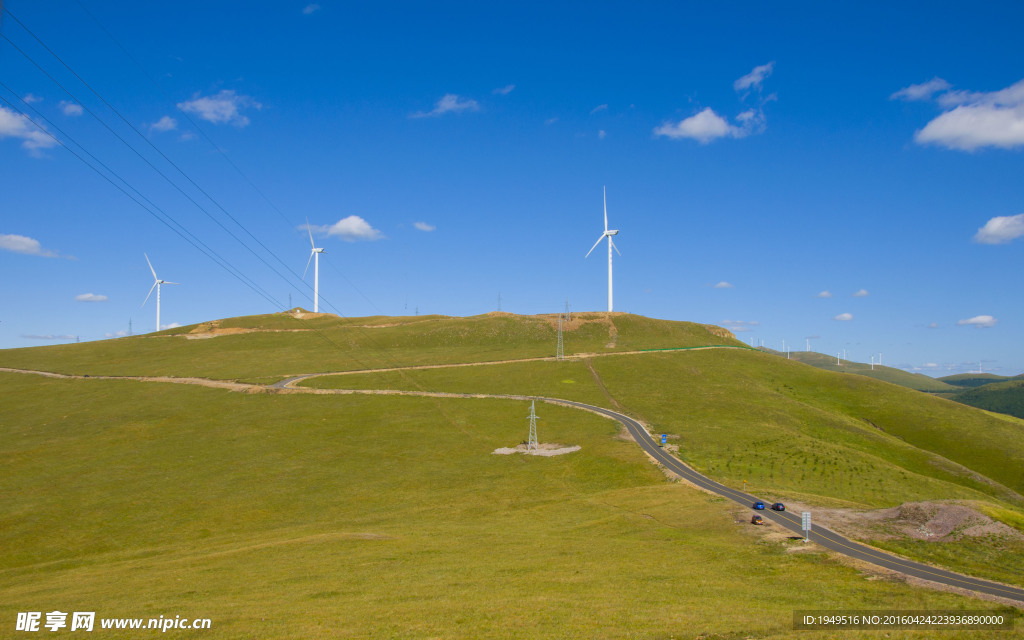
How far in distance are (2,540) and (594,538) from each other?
227ft

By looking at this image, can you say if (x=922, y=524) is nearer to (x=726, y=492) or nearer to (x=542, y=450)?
(x=726, y=492)

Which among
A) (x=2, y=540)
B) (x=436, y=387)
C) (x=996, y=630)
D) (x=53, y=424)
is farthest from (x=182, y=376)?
(x=996, y=630)

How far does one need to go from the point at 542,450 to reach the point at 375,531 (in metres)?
41.4

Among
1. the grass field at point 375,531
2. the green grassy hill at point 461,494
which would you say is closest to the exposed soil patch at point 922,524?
the green grassy hill at point 461,494

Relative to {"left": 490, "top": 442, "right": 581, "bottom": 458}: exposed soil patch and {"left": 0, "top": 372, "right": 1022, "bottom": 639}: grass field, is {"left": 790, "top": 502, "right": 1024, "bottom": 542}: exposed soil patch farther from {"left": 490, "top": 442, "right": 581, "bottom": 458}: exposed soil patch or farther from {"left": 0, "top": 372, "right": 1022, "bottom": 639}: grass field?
{"left": 490, "top": 442, "right": 581, "bottom": 458}: exposed soil patch

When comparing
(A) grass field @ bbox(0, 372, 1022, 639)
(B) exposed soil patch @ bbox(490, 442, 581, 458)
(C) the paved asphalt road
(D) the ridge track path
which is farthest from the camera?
(B) exposed soil patch @ bbox(490, 442, 581, 458)

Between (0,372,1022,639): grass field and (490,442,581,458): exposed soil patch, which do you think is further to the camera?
(490,442,581,458): exposed soil patch

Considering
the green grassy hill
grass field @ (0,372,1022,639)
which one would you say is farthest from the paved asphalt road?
grass field @ (0,372,1022,639)

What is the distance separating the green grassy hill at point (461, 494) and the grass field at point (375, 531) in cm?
35

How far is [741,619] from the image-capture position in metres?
31.3

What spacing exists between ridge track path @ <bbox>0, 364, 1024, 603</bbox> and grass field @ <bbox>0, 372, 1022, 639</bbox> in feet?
11.6

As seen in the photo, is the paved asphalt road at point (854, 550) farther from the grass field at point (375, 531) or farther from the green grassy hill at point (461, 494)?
the grass field at point (375, 531)

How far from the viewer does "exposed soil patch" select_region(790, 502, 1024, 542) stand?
47.7 metres

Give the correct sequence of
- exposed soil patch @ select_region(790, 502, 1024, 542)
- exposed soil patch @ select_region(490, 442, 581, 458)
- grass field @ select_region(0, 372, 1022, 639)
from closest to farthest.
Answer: grass field @ select_region(0, 372, 1022, 639) → exposed soil patch @ select_region(790, 502, 1024, 542) → exposed soil patch @ select_region(490, 442, 581, 458)
